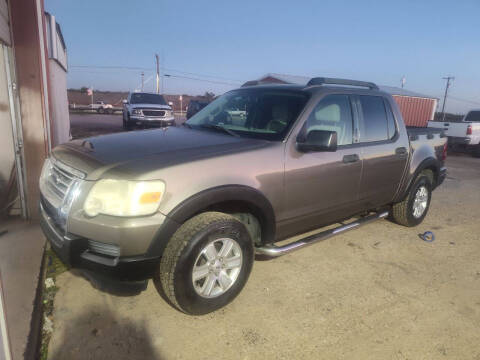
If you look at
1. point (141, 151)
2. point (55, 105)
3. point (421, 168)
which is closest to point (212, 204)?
point (141, 151)

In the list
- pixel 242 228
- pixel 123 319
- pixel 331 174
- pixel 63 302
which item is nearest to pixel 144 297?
pixel 123 319

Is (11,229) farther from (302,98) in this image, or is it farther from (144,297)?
(302,98)

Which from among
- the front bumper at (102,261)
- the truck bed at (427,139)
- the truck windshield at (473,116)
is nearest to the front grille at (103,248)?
the front bumper at (102,261)

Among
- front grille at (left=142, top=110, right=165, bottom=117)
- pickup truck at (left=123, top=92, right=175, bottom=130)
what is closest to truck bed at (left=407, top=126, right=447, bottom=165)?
pickup truck at (left=123, top=92, right=175, bottom=130)

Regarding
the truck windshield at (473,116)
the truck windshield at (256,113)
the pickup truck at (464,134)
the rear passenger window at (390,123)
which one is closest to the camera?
the truck windshield at (256,113)

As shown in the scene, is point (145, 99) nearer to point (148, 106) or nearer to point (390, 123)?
point (148, 106)

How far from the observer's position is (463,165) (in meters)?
11.6

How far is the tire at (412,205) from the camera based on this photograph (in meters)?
4.46

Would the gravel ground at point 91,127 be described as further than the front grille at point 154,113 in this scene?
No

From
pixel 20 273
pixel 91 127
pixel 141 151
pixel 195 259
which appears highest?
pixel 141 151

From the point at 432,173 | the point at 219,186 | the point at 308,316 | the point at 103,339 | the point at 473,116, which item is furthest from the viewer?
the point at 473,116

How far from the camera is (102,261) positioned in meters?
2.14

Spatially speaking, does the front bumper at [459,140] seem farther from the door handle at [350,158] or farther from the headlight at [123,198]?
the headlight at [123,198]

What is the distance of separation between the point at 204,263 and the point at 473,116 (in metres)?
17.1
